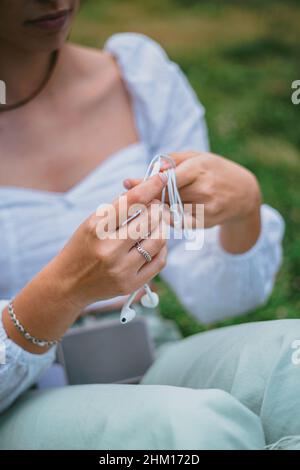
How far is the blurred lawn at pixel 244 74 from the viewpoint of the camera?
6.24 feet

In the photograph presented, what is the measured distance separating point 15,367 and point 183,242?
451 mm

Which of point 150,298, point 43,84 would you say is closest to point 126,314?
point 150,298

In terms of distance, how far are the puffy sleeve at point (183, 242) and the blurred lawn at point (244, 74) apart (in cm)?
46

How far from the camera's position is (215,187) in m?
0.96

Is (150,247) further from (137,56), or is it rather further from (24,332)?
(137,56)

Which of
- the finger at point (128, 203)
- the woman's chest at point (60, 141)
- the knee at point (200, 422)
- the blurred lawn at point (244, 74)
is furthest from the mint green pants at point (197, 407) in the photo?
the blurred lawn at point (244, 74)

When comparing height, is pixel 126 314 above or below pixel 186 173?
below

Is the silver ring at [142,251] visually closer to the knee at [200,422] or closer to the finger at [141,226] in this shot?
the finger at [141,226]

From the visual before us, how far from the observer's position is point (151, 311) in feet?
4.50

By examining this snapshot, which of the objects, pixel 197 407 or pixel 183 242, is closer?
pixel 197 407

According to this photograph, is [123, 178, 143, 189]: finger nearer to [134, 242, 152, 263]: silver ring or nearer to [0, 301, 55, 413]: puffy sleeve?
[134, 242, 152, 263]: silver ring

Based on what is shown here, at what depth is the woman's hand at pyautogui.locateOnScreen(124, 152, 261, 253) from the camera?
0.94 metres

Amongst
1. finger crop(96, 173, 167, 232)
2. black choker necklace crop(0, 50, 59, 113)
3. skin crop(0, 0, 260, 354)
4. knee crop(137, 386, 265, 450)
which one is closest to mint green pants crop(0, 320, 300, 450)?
knee crop(137, 386, 265, 450)
